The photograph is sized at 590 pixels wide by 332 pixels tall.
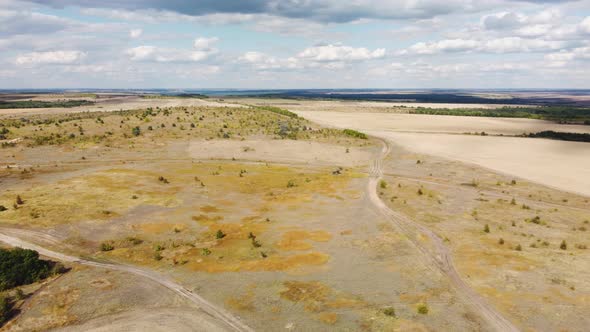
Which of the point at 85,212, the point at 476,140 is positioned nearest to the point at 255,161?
the point at 85,212

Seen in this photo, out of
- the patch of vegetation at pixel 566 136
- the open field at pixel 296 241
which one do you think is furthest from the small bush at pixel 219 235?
the patch of vegetation at pixel 566 136

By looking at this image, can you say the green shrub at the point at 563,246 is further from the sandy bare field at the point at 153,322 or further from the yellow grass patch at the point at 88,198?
the yellow grass patch at the point at 88,198

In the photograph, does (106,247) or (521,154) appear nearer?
(106,247)

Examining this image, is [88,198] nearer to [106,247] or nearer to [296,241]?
[106,247]

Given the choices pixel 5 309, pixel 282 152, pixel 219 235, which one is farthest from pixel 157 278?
pixel 282 152

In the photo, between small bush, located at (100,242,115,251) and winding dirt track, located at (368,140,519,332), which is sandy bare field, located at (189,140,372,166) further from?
small bush, located at (100,242,115,251)
